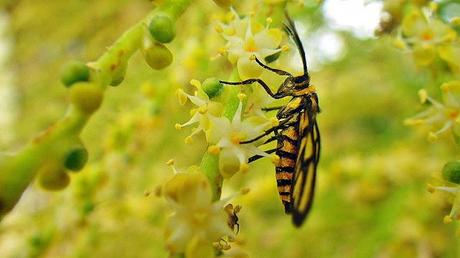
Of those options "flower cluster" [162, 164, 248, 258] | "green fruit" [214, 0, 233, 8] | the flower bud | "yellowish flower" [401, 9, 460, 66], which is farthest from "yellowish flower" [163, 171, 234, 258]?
"yellowish flower" [401, 9, 460, 66]

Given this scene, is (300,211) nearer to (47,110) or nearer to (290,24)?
(290,24)

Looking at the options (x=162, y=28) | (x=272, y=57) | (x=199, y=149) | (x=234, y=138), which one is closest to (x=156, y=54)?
(x=162, y=28)

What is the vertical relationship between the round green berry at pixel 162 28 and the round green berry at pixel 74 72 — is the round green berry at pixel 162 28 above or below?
below

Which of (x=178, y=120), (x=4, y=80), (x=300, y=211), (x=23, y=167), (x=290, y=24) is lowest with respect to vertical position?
(x=4, y=80)

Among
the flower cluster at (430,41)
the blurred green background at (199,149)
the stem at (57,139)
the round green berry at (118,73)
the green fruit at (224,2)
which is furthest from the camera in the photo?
the blurred green background at (199,149)

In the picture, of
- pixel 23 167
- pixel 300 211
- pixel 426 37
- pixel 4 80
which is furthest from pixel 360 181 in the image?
pixel 4 80

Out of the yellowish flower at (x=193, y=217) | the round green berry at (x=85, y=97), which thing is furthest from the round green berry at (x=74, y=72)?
the yellowish flower at (x=193, y=217)

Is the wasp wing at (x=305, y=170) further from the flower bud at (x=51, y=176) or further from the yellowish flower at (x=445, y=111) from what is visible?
the flower bud at (x=51, y=176)

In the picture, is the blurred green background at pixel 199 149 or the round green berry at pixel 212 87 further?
the blurred green background at pixel 199 149
